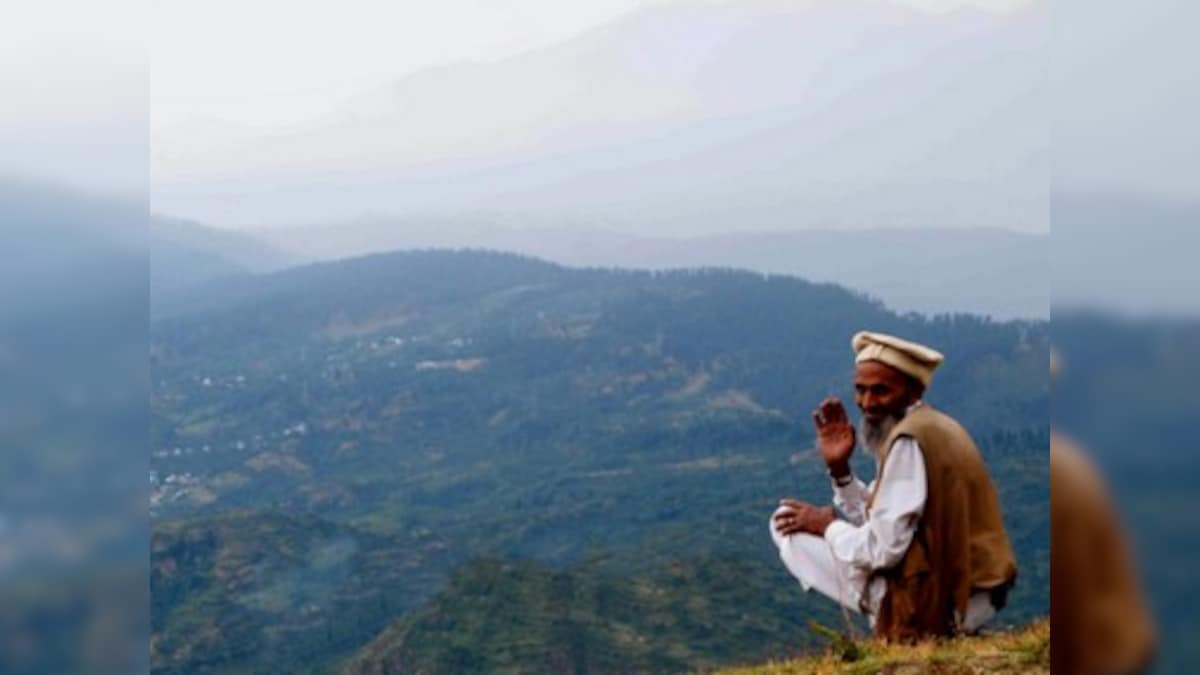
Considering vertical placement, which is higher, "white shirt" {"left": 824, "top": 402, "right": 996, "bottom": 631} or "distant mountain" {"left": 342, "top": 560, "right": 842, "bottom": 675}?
"white shirt" {"left": 824, "top": 402, "right": 996, "bottom": 631}

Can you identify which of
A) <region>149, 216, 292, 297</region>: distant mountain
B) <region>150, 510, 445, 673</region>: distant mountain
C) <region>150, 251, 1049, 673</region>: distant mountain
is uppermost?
<region>149, 216, 292, 297</region>: distant mountain

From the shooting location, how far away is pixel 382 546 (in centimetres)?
→ 3500

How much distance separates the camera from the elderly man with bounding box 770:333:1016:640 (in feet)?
19.4

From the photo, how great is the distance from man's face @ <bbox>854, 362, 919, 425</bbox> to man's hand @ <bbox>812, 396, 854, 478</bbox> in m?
0.09

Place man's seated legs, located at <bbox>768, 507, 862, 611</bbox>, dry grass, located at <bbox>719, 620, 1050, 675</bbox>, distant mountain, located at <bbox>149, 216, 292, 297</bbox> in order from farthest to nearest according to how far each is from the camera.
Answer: distant mountain, located at <bbox>149, 216, 292, 297</bbox>
man's seated legs, located at <bbox>768, 507, 862, 611</bbox>
dry grass, located at <bbox>719, 620, 1050, 675</bbox>

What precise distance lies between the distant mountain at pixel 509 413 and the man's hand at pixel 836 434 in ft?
69.5

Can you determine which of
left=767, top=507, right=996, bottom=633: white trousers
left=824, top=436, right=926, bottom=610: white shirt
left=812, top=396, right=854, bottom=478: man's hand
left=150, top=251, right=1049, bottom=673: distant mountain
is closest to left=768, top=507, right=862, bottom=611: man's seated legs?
left=767, top=507, right=996, bottom=633: white trousers

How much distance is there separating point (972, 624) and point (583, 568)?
23.9 meters

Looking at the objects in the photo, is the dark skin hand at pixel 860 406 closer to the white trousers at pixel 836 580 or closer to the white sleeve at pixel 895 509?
the white trousers at pixel 836 580

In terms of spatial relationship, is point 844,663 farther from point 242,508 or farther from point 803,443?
point 242,508

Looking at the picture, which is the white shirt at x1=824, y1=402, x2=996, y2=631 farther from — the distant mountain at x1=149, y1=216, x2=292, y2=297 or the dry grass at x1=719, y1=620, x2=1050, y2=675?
the distant mountain at x1=149, y1=216, x2=292, y2=297

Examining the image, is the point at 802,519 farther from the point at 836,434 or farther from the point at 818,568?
the point at 836,434

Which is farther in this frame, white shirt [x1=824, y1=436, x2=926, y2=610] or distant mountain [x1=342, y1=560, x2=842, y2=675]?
distant mountain [x1=342, y1=560, x2=842, y2=675]

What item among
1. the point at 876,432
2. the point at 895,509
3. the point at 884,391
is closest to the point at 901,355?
the point at 884,391
